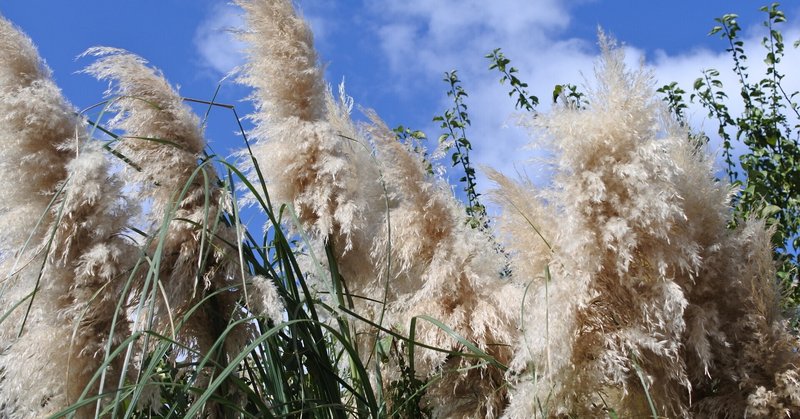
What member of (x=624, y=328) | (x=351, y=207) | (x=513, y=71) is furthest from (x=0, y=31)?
(x=513, y=71)

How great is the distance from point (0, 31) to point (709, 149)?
218 cm

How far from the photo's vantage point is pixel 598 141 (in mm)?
2475

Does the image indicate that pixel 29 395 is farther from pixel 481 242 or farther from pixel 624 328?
pixel 624 328

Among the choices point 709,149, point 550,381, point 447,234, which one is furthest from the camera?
point 447,234

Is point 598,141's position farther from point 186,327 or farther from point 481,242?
point 186,327

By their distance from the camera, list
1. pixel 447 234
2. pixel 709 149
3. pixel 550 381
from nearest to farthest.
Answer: pixel 550 381
pixel 709 149
pixel 447 234

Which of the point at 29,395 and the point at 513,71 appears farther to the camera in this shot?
the point at 513,71

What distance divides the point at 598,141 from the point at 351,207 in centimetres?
87

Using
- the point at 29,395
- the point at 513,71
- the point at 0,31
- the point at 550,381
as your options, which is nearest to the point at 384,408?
the point at 550,381

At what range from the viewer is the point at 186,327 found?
2551 millimetres

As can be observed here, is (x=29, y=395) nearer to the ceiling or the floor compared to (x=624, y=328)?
nearer to the floor

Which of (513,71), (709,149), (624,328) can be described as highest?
(513,71)

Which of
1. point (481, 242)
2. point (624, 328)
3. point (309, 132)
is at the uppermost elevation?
point (309, 132)

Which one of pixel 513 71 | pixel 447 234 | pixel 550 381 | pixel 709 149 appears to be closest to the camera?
pixel 550 381
